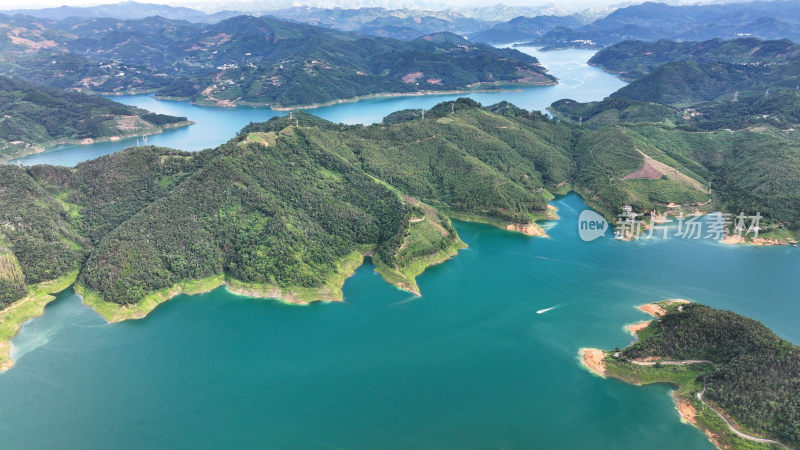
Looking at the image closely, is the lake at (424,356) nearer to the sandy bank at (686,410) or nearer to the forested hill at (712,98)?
the sandy bank at (686,410)

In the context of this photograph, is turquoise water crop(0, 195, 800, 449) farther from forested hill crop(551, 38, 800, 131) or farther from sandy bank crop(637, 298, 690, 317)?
forested hill crop(551, 38, 800, 131)

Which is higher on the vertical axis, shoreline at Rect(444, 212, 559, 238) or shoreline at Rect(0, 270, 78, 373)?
shoreline at Rect(444, 212, 559, 238)

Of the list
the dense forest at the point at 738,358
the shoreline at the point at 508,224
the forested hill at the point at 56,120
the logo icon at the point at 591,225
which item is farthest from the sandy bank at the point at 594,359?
the forested hill at the point at 56,120

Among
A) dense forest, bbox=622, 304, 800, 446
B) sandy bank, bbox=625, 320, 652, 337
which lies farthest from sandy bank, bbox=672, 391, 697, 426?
sandy bank, bbox=625, 320, 652, 337

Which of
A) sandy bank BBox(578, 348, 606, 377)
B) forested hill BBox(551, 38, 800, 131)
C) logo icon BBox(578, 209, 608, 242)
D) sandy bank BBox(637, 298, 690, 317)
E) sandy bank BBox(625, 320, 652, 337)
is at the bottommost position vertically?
sandy bank BBox(578, 348, 606, 377)

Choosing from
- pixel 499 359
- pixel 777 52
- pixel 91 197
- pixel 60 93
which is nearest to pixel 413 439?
pixel 499 359

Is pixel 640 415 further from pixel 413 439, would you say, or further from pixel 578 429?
pixel 413 439

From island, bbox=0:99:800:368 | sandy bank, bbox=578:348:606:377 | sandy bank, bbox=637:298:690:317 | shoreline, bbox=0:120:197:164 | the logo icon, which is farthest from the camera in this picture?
shoreline, bbox=0:120:197:164

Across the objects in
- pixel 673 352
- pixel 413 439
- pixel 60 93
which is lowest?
pixel 413 439
